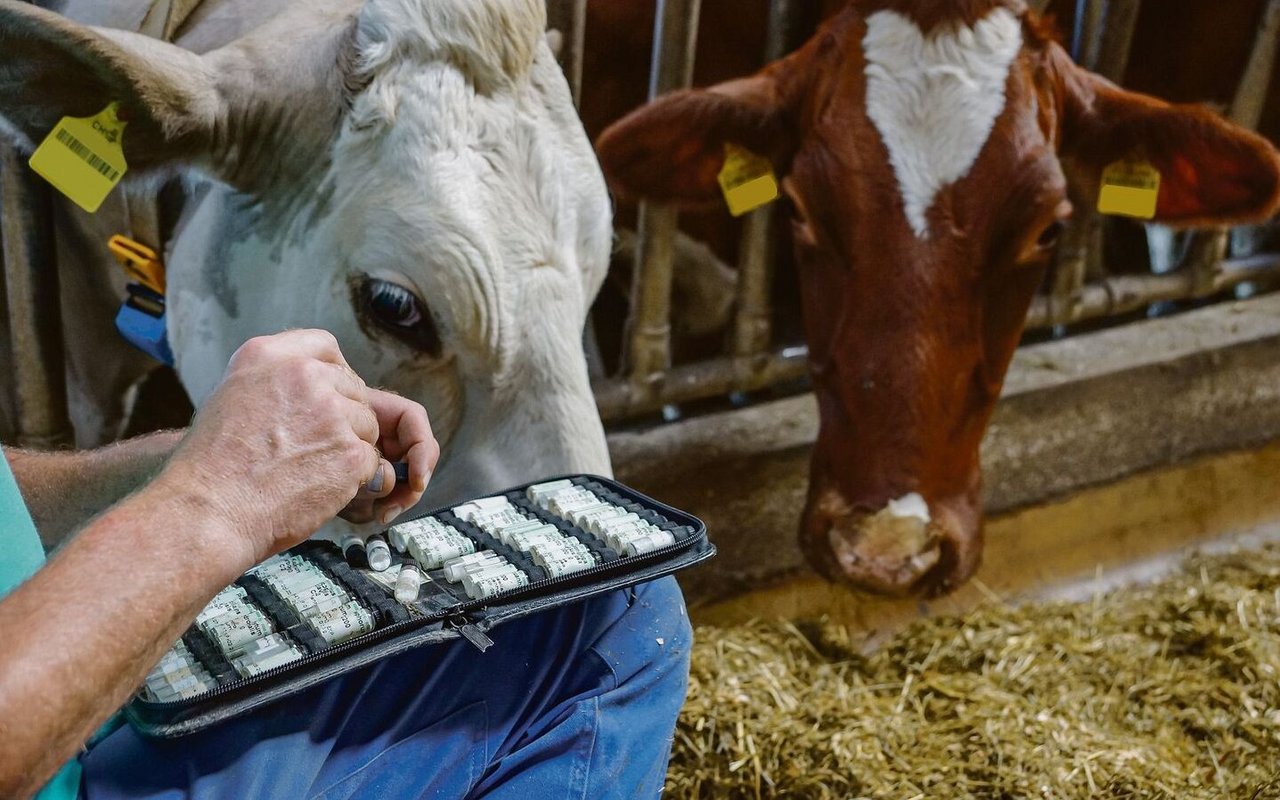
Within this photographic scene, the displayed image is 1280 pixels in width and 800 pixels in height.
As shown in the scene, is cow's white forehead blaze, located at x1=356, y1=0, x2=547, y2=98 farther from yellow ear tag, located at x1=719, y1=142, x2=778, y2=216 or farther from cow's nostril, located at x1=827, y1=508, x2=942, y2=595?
cow's nostril, located at x1=827, y1=508, x2=942, y2=595

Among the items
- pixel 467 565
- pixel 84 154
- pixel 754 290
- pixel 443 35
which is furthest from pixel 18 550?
pixel 754 290

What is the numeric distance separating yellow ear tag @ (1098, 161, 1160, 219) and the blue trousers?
1.55 m

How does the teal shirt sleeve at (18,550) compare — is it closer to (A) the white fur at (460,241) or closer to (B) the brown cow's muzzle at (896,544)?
(A) the white fur at (460,241)

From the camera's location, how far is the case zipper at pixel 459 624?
0.98 meters

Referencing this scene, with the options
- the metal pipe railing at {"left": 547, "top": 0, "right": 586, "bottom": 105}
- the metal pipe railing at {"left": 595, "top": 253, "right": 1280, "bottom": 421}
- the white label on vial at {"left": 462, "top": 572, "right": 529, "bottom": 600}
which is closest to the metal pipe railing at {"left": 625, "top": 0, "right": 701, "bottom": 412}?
the metal pipe railing at {"left": 595, "top": 253, "right": 1280, "bottom": 421}

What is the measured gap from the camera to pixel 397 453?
1229 mm

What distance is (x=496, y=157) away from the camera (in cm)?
151

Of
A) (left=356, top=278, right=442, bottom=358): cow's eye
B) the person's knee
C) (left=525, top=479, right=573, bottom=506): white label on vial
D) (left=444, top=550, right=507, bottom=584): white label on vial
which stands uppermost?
(left=356, top=278, right=442, bottom=358): cow's eye

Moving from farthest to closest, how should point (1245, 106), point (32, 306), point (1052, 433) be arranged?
point (1245, 106), point (1052, 433), point (32, 306)

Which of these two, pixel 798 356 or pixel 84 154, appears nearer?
pixel 84 154

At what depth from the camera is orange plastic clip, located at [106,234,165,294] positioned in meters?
1.74

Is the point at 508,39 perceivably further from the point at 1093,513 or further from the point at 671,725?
the point at 1093,513

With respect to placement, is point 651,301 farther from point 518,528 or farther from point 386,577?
point 386,577

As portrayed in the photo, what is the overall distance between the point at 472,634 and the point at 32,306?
125 centimetres
